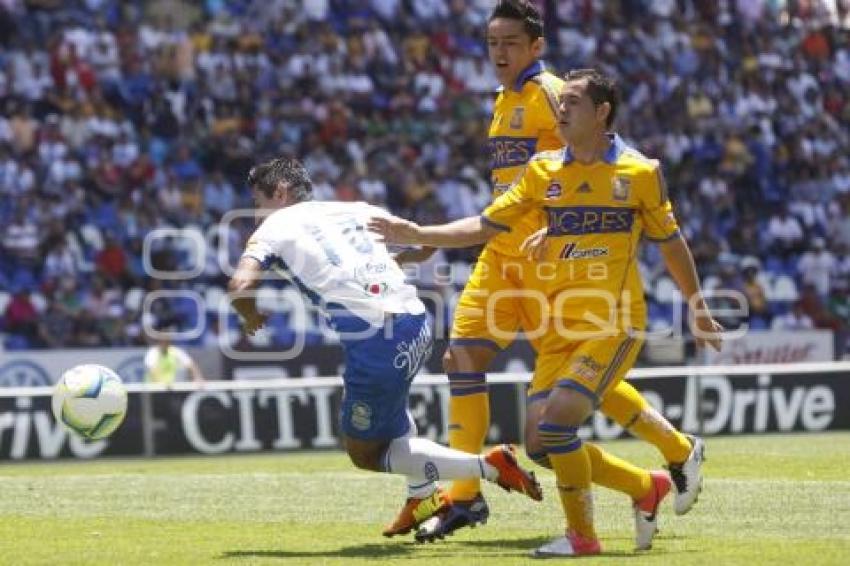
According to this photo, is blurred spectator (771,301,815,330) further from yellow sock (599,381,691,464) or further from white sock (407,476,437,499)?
white sock (407,476,437,499)

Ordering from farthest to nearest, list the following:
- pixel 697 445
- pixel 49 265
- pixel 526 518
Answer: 1. pixel 49 265
2. pixel 526 518
3. pixel 697 445

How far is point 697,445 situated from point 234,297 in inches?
115

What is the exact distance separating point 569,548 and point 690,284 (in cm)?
148

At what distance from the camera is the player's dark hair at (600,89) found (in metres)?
9.50

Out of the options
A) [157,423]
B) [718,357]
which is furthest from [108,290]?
[718,357]

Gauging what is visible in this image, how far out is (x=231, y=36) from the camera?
28.9m

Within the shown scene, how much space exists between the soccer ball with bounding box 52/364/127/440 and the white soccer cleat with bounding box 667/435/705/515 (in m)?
3.70

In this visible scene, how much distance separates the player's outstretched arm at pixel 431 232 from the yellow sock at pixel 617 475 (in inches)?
49.2

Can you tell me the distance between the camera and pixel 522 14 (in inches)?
429

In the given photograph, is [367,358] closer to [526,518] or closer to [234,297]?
[234,297]

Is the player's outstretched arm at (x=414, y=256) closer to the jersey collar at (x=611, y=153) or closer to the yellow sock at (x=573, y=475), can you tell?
the jersey collar at (x=611, y=153)

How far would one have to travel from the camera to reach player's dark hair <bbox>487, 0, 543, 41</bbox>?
35.8 ft

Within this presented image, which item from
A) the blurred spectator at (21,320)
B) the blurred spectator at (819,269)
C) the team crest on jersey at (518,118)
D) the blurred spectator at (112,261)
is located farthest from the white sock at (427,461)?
the blurred spectator at (819,269)

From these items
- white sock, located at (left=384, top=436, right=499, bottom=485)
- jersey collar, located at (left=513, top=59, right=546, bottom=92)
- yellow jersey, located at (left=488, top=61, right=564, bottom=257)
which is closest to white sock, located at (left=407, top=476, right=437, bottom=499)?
white sock, located at (left=384, top=436, right=499, bottom=485)
